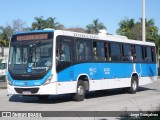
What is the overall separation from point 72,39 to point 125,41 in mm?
5674

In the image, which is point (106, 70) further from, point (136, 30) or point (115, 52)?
point (136, 30)

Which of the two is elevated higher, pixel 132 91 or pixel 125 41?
pixel 125 41

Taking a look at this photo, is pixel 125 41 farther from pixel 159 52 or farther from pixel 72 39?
pixel 159 52

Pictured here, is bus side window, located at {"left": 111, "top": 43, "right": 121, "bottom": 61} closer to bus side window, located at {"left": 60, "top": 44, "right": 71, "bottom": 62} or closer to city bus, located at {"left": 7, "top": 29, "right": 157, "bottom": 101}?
city bus, located at {"left": 7, "top": 29, "right": 157, "bottom": 101}

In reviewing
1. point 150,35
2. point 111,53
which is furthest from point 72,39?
point 150,35

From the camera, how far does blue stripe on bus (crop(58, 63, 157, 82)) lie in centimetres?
1720

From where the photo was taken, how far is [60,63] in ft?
54.4

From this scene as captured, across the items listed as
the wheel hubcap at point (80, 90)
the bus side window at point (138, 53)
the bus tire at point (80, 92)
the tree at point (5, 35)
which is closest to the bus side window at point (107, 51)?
the bus tire at point (80, 92)

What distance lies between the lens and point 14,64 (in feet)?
56.1

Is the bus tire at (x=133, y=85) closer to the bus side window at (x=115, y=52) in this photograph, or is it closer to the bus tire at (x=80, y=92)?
the bus side window at (x=115, y=52)

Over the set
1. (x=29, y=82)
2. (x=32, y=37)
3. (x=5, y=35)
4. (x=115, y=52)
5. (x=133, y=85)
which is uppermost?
(x=5, y=35)

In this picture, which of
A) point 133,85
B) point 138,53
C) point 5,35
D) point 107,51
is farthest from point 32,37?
point 5,35

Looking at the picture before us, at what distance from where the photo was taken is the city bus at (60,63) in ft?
53.7

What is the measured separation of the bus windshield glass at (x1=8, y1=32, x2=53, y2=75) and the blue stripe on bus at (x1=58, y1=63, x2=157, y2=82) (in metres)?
0.81
